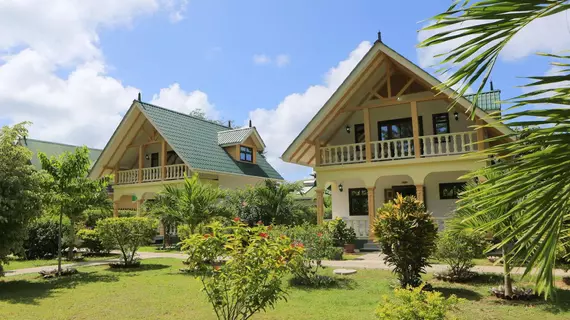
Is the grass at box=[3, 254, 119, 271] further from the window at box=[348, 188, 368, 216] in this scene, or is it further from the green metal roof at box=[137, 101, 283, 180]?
the window at box=[348, 188, 368, 216]

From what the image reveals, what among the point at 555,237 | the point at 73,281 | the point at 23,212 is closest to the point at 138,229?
the point at 73,281

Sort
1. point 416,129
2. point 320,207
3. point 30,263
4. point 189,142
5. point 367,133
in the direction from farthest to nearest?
point 189,142, point 320,207, point 367,133, point 416,129, point 30,263

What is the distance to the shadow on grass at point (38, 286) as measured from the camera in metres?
9.17

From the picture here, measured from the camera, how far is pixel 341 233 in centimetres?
1720

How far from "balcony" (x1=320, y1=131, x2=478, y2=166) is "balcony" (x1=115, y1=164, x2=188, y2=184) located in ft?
28.4

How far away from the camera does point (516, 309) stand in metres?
7.37

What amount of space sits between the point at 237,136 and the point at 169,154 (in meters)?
4.49

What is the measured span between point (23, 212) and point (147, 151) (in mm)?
17661

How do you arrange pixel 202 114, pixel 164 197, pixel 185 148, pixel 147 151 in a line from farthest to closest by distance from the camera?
pixel 202 114
pixel 147 151
pixel 185 148
pixel 164 197

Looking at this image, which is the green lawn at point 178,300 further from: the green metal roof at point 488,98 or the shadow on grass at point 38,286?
the green metal roof at point 488,98

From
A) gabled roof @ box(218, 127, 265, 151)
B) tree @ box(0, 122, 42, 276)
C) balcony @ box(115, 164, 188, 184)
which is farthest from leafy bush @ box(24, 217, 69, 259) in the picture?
gabled roof @ box(218, 127, 265, 151)

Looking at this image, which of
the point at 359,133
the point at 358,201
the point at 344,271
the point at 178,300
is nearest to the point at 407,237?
→ the point at 344,271

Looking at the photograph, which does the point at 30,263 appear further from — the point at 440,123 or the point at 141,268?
the point at 440,123

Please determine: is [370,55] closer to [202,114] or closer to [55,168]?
[55,168]
